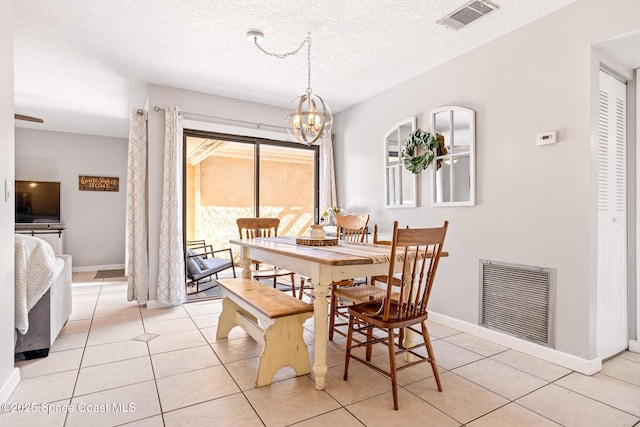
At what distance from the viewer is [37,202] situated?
575cm

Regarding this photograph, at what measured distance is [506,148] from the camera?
280 cm

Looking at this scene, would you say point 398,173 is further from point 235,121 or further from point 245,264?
point 235,121

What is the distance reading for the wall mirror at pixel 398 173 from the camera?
3.72m

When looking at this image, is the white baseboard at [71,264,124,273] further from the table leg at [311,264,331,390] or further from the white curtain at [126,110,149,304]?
the table leg at [311,264,331,390]

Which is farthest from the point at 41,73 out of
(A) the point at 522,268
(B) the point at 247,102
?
(A) the point at 522,268

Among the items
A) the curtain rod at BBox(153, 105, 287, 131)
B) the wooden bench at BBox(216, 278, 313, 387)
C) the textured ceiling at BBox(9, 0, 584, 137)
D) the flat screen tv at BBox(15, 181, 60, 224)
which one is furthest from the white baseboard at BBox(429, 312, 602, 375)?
the flat screen tv at BBox(15, 181, 60, 224)

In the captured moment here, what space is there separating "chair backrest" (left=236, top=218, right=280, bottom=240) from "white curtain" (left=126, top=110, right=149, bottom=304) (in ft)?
4.12

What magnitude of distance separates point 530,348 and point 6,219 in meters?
3.61

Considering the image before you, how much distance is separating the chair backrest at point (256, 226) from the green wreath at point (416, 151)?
5.07 ft

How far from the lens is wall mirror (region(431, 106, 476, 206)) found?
3068 mm

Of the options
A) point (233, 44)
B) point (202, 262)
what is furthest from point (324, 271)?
point (202, 262)

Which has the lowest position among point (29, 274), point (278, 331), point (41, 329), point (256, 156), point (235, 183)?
point (41, 329)

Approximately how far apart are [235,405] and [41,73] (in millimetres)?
4026

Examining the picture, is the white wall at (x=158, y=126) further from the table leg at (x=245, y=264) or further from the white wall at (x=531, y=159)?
the white wall at (x=531, y=159)
